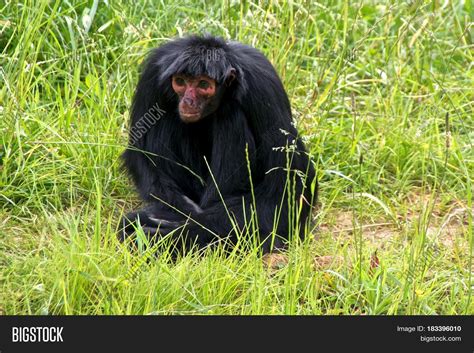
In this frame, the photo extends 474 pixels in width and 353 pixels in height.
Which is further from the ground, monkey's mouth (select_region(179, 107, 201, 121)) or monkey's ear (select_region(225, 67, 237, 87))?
monkey's ear (select_region(225, 67, 237, 87))

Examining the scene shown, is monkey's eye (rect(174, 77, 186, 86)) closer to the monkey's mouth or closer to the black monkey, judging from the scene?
the black monkey

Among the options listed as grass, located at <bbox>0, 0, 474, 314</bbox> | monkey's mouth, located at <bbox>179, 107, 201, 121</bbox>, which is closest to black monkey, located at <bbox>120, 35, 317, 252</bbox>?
monkey's mouth, located at <bbox>179, 107, 201, 121</bbox>

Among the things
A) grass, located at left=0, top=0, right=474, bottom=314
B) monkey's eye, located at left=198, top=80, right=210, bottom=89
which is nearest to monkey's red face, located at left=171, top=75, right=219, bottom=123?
monkey's eye, located at left=198, top=80, right=210, bottom=89

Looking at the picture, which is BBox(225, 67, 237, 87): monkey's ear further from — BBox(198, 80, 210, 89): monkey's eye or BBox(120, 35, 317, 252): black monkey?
BBox(198, 80, 210, 89): monkey's eye

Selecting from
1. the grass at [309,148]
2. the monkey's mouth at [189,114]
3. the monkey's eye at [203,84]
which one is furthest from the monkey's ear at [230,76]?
the grass at [309,148]

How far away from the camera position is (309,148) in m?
6.87

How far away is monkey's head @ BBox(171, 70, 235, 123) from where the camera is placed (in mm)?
5840

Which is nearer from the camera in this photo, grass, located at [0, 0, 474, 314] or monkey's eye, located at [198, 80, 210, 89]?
grass, located at [0, 0, 474, 314]

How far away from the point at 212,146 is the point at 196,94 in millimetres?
423

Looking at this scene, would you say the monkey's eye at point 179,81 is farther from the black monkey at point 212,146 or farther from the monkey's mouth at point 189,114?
the monkey's mouth at point 189,114

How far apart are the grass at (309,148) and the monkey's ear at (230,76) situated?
812 millimetres
